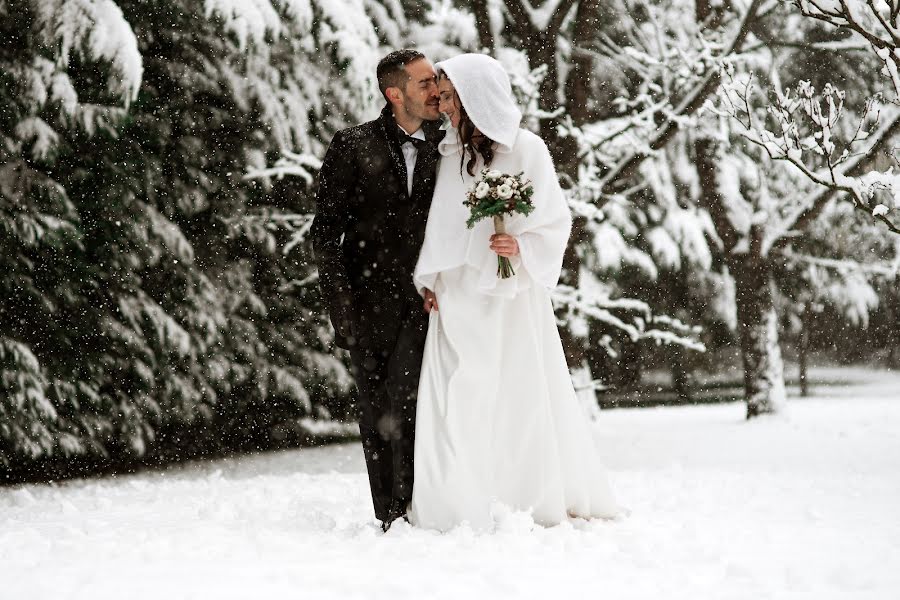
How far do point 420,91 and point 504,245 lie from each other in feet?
3.01

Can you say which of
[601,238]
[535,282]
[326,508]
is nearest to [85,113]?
[326,508]

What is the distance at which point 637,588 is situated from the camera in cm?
349

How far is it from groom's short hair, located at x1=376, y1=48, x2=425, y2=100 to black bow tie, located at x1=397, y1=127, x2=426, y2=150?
18 centimetres

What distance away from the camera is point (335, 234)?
509 centimetres

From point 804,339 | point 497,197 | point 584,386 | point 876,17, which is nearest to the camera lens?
point 497,197

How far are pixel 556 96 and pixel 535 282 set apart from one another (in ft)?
20.8

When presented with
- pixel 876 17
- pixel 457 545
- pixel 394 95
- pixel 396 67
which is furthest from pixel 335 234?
pixel 876 17

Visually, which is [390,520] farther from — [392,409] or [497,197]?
[497,197]

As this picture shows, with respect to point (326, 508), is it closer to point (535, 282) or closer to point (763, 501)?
point (535, 282)

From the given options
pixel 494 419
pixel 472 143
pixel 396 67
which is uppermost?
pixel 396 67

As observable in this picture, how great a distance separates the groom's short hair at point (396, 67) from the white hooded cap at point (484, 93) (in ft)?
1.03

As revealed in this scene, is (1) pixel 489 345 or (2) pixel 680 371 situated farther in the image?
(2) pixel 680 371

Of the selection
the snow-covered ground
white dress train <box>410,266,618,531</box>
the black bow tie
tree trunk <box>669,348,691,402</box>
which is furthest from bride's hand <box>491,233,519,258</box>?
tree trunk <box>669,348,691,402</box>

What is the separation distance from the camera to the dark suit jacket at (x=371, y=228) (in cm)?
500
